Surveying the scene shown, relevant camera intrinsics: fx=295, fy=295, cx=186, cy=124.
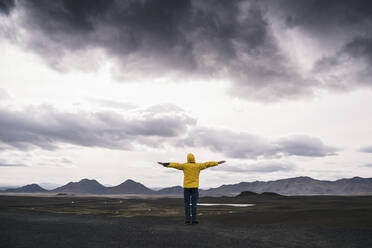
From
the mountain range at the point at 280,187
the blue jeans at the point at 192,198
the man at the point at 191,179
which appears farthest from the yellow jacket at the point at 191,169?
the mountain range at the point at 280,187

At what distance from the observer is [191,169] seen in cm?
948

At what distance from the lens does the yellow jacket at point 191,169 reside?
9.41 meters

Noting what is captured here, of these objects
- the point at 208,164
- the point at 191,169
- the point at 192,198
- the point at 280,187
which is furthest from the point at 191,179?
the point at 280,187

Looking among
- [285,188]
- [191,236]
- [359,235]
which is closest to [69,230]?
[191,236]

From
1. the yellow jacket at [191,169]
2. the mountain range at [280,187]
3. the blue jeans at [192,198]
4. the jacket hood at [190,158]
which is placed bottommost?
the mountain range at [280,187]

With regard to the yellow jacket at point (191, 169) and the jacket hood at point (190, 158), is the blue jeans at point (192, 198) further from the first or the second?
the jacket hood at point (190, 158)

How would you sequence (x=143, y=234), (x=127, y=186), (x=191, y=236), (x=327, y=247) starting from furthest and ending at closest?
1. (x=127, y=186)
2. (x=143, y=234)
3. (x=191, y=236)
4. (x=327, y=247)

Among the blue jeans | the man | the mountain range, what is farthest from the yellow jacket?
the mountain range

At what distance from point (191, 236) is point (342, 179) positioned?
206435 millimetres

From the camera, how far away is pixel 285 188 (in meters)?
179

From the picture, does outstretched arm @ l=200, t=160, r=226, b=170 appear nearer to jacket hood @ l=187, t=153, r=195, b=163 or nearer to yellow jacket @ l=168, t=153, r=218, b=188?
yellow jacket @ l=168, t=153, r=218, b=188

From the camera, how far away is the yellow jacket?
9406mm

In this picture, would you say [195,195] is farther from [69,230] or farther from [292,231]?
[69,230]

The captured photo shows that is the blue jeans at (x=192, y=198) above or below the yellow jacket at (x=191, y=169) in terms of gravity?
below
